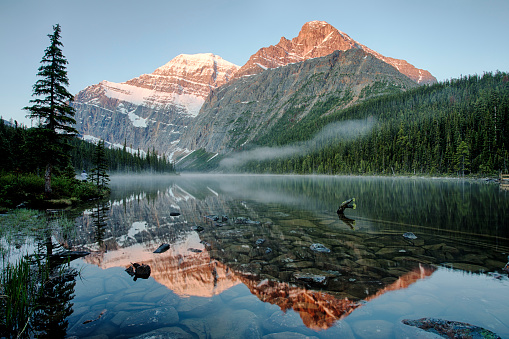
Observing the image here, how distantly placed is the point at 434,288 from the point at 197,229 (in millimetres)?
13312

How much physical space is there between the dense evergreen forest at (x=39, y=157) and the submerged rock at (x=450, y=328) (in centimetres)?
3172

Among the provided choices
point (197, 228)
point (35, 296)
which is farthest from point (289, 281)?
point (197, 228)

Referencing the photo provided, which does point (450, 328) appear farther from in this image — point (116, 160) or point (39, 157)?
point (116, 160)

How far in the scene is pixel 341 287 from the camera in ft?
28.0

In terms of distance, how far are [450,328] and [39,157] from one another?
33.9m

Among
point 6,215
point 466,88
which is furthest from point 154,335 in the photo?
point 466,88

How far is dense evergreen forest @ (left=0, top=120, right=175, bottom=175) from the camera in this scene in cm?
2706

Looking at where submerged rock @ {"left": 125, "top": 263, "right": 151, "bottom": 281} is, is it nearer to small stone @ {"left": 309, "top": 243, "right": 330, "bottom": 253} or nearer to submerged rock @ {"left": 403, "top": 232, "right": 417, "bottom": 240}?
small stone @ {"left": 309, "top": 243, "right": 330, "bottom": 253}

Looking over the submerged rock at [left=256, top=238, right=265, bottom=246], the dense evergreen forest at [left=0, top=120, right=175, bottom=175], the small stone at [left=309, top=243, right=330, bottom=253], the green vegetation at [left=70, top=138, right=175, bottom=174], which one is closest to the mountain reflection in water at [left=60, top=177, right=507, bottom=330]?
the submerged rock at [left=256, top=238, right=265, bottom=246]

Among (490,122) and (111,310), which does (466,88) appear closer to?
(490,122)

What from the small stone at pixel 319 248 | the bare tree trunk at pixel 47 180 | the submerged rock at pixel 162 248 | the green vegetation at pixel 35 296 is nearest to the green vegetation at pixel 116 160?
the bare tree trunk at pixel 47 180

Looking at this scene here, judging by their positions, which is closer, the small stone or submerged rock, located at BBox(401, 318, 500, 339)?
submerged rock, located at BBox(401, 318, 500, 339)

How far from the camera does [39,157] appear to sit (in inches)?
1037

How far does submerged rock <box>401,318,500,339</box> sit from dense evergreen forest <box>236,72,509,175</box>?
84.5 metres
